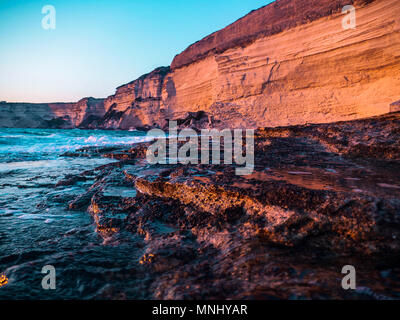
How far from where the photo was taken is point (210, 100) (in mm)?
14891

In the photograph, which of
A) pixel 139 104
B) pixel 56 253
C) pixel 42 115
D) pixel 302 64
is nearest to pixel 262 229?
pixel 56 253

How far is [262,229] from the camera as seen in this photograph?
3.95 feet

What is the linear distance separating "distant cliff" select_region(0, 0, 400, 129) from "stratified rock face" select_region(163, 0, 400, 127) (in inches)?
1.2

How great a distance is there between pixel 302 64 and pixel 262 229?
11.0m

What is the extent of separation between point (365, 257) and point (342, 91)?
1012cm

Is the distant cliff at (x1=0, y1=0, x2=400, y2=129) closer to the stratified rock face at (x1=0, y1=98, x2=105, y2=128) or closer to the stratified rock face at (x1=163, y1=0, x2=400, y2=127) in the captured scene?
the stratified rock face at (x1=163, y1=0, x2=400, y2=127)

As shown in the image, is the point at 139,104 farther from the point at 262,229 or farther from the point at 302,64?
the point at 262,229

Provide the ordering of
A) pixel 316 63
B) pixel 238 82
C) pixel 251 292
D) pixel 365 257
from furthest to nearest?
pixel 238 82
pixel 316 63
pixel 365 257
pixel 251 292

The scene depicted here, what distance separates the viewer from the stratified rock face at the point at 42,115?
35.2 m

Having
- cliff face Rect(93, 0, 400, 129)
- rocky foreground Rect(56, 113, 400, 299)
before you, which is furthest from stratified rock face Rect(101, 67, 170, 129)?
rocky foreground Rect(56, 113, 400, 299)

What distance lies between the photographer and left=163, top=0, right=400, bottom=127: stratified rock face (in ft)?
25.3

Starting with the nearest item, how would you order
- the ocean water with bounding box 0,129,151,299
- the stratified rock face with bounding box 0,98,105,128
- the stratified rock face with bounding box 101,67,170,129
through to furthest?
the ocean water with bounding box 0,129,151,299 < the stratified rock face with bounding box 101,67,170,129 < the stratified rock face with bounding box 0,98,105,128

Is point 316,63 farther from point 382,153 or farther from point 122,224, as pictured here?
point 122,224
